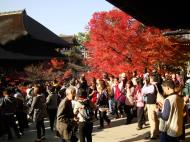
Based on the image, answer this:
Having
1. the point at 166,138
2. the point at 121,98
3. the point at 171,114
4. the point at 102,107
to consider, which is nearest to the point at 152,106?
the point at 102,107

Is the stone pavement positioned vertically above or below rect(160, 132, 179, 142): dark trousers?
below

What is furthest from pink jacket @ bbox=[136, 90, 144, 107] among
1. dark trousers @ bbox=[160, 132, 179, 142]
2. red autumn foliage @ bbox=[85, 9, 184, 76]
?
red autumn foliage @ bbox=[85, 9, 184, 76]

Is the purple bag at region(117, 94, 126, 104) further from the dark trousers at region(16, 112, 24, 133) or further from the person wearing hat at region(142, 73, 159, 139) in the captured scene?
the dark trousers at region(16, 112, 24, 133)

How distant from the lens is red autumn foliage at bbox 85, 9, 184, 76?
22.8m

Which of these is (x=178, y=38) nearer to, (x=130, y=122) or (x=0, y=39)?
(x=130, y=122)

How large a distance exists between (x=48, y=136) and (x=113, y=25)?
15.1 m

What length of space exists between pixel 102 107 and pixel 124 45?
11.7 m

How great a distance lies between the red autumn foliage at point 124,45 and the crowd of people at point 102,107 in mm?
7030

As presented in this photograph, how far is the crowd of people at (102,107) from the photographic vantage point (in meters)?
6.74

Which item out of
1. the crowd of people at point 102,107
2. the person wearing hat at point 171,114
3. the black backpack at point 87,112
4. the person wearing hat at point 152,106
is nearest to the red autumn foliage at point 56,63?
the crowd of people at point 102,107

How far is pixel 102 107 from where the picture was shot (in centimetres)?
1298

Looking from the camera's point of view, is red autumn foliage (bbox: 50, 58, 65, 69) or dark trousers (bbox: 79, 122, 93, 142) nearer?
dark trousers (bbox: 79, 122, 93, 142)

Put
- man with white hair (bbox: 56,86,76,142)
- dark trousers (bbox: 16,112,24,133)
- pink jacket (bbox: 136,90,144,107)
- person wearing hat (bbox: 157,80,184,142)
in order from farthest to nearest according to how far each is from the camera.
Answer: dark trousers (bbox: 16,112,24,133), pink jacket (bbox: 136,90,144,107), man with white hair (bbox: 56,86,76,142), person wearing hat (bbox: 157,80,184,142)

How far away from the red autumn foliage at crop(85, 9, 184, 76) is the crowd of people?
23.1ft
